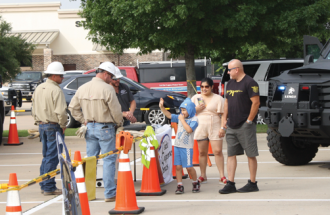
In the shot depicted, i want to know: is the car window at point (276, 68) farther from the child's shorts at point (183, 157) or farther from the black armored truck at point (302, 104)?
the child's shorts at point (183, 157)

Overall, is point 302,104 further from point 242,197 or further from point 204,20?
point 204,20

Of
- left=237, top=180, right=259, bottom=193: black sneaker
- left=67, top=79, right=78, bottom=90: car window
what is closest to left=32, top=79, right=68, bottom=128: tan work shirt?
left=237, top=180, right=259, bottom=193: black sneaker

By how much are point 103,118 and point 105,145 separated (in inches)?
14.6

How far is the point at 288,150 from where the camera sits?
29.8ft

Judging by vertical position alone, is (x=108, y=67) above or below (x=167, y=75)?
below

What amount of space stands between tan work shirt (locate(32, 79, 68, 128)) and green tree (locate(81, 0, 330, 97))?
730 centimetres

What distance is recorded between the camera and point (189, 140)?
7.12 meters

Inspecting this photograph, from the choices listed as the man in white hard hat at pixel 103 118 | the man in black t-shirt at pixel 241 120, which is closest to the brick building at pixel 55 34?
the man in black t-shirt at pixel 241 120

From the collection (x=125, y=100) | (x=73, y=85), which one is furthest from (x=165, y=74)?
(x=125, y=100)

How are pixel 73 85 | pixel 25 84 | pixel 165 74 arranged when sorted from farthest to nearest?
pixel 25 84 → pixel 165 74 → pixel 73 85

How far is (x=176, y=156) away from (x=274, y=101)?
226 centimetres

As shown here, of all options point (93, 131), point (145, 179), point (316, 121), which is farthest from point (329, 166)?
point (93, 131)

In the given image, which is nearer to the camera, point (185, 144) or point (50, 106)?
point (185, 144)

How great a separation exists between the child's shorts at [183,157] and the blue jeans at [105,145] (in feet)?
3.17
